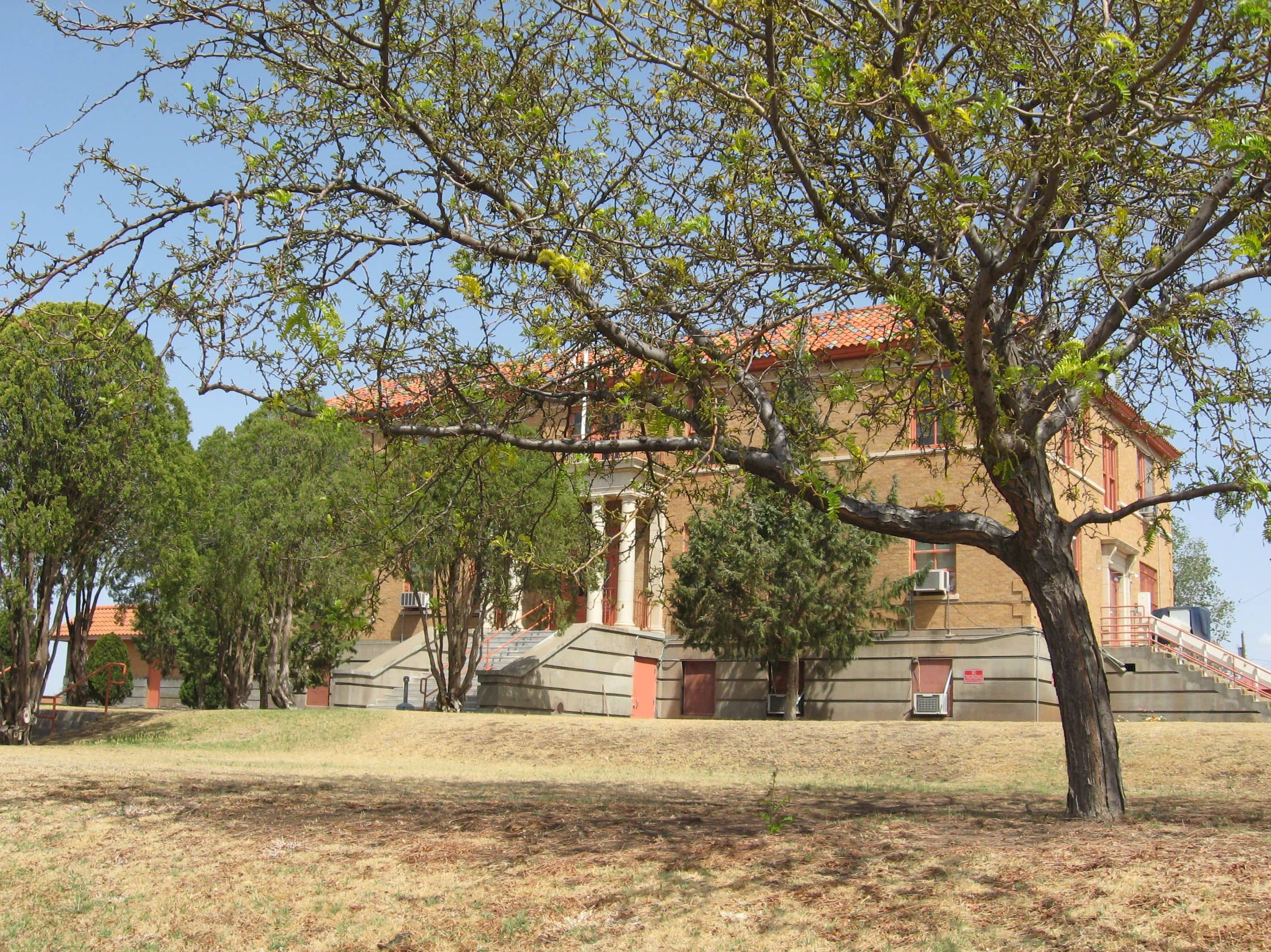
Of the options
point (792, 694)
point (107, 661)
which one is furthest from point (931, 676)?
point (107, 661)

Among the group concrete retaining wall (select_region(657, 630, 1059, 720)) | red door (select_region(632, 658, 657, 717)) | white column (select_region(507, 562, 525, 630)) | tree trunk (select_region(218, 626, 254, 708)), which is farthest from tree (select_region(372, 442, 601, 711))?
concrete retaining wall (select_region(657, 630, 1059, 720))

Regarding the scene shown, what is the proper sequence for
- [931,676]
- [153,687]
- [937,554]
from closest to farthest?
[931,676]
[937,554]
[153,687]

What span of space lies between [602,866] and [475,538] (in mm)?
9510

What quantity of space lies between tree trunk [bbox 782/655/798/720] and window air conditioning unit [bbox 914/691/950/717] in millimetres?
2671

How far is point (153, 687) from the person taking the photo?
4656 cm

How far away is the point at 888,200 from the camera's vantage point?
947 cm

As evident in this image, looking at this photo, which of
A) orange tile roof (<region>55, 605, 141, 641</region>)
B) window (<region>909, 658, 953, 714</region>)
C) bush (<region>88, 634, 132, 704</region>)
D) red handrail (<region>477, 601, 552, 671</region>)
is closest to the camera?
window (<region>909, 658, 953, 714</region>)

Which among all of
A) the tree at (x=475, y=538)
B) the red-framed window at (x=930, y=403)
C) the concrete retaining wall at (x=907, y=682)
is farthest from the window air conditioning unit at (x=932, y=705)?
the red-framed window at (x=930, y=403)

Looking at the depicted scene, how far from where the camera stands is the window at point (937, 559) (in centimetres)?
2910

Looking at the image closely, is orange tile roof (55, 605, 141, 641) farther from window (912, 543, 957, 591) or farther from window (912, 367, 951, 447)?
window (912, 367, 951, 447)

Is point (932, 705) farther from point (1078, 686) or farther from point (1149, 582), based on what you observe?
point (1078, 686)

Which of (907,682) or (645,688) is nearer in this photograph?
(907,682)

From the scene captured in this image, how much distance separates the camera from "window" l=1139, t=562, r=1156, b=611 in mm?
34938

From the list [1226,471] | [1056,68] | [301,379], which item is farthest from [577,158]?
[1226,471]
